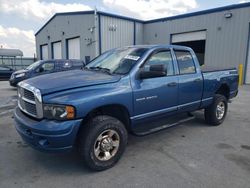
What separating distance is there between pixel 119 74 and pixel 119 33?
16.1m

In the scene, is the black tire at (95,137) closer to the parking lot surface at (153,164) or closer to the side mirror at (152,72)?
the parking lot surface at (153,164)

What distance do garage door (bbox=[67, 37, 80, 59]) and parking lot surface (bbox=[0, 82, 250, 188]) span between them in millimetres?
16658

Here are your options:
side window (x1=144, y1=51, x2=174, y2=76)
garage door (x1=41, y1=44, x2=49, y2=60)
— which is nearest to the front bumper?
side window (x1=144, y1=51, x2=174, y2=76)

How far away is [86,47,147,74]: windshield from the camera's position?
370 centimetres

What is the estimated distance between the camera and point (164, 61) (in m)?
4.16

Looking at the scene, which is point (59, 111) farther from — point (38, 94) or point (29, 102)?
point (29, 102)

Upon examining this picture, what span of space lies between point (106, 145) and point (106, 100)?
70cm

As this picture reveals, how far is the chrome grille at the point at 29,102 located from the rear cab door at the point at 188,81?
260 cm

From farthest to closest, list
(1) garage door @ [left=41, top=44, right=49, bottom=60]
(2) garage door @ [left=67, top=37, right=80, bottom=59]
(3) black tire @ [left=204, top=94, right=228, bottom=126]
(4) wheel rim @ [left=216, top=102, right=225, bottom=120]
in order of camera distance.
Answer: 1. (1) garage door @ [left=41, top=44, right=49, bottom=60]
2. (2) garage door @ [left=67, top=37, right=80, bottom=59]
3. (4) wheel rim @ [left=216, top=102, right=225, bottom=120]
4. (3) black tire @ [left=204, top=94, right=228, bottom=126]

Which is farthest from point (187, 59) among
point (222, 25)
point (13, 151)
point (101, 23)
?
point (101, 23)

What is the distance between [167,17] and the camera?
18172 mm

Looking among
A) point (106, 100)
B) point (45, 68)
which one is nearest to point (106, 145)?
point (106, 100)

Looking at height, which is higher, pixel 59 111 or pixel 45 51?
pixel 45 51

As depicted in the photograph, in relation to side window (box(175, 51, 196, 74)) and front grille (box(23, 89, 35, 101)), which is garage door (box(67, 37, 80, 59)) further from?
front grille (box(23, 89, 35, 101))
